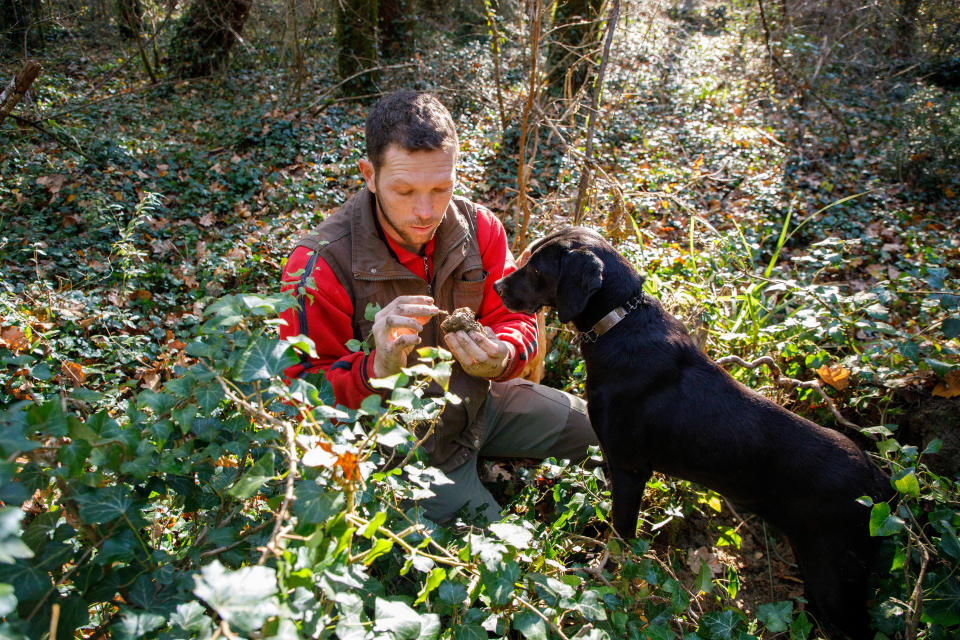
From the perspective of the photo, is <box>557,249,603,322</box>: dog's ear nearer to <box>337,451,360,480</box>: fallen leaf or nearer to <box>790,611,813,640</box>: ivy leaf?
<box>790,611,813,640</box>: ivy leaf

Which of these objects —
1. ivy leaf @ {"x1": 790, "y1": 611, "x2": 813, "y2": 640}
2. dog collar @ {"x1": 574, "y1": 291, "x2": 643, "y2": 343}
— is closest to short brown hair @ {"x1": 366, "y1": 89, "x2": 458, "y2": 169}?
dog collar @ {"x1": 574, "y1": 291, "x2": 643, "y2": 343}

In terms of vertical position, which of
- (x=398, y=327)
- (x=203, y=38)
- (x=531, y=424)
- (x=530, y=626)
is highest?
(x=203, y=38)

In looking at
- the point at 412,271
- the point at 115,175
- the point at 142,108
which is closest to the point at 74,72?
the point at 142,108

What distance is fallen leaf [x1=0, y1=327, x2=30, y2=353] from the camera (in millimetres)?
3783

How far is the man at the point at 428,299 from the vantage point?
9.05ft

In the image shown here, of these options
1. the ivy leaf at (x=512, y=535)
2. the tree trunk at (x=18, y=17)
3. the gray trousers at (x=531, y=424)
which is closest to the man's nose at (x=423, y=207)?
the gray trousers at (x=531, y=424)

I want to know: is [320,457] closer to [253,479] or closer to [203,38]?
[253,479]

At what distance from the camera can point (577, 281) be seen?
9.54 feet

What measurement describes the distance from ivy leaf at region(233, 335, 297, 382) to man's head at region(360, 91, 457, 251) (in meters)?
1.49

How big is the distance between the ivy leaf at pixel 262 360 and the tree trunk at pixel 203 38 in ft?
34.6

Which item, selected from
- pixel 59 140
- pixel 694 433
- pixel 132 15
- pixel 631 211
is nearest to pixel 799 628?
pixel 694 433

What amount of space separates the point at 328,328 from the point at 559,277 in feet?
3.95

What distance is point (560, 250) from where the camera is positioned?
3.04 meters

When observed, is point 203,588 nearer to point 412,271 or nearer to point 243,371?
point 243,371
